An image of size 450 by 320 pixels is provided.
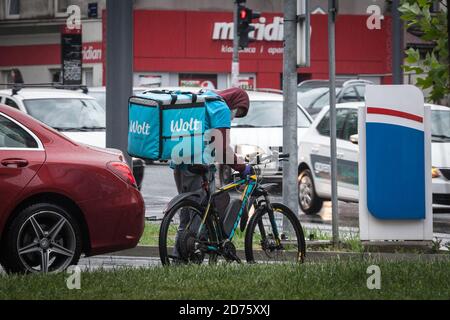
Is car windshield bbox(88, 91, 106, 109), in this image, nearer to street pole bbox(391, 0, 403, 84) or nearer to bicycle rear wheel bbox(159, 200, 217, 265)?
street pole bbox(391, 0, 403, 84)

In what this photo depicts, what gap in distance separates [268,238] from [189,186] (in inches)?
31.7

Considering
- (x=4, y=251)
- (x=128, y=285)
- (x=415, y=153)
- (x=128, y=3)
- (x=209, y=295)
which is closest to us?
(x=209, y=295)

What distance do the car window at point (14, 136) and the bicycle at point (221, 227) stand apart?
1202mm

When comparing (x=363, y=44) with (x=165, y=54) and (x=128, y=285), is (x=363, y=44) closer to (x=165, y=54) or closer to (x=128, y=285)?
(x=165, y=54)

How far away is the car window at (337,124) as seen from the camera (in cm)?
1816

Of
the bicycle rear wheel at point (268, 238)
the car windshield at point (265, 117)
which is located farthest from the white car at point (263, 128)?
the bicycle rear wheel at point (268, 238)

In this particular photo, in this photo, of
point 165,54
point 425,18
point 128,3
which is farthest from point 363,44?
point 425,18

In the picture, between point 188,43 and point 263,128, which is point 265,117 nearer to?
point 263,128

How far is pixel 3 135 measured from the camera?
963 centimetres

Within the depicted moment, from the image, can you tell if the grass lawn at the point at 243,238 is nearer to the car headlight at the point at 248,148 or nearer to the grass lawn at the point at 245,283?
the grass lawn at the point at 245,283

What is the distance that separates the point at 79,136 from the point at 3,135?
941 centimetres

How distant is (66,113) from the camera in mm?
19875

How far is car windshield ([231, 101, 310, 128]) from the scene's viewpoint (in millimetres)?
22484

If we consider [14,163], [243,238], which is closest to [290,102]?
[243,238]
